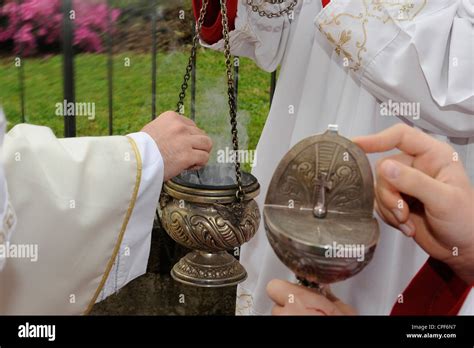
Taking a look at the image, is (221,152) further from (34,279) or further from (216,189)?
(34,279)

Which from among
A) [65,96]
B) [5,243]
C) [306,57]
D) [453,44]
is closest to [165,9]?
[65,96]

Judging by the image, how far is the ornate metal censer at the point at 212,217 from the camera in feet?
5.24

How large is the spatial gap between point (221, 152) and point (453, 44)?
794mm

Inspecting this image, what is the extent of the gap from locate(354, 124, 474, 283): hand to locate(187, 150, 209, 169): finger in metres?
0.70

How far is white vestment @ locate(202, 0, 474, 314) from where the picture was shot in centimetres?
183

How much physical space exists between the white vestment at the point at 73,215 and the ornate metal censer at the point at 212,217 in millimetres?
96

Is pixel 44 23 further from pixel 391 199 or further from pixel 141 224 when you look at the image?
pixel 391 199

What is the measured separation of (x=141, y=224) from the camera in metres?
1.72

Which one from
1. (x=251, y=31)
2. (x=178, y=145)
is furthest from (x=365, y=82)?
(x=178, y=145)

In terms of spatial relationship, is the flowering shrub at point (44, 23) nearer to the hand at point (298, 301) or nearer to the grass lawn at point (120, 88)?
the grass lawn at point (120, 88)

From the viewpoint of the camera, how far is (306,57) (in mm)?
2379
